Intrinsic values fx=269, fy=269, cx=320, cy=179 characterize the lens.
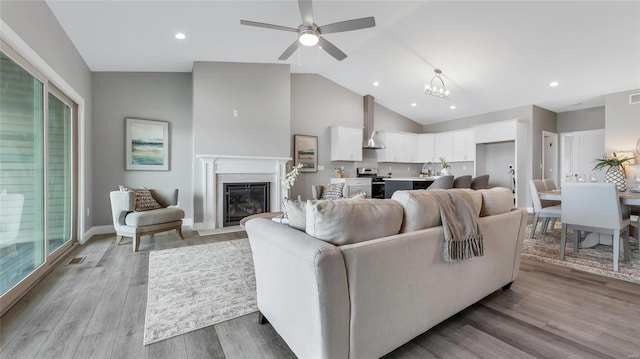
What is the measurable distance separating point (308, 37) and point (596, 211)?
3.61 meters

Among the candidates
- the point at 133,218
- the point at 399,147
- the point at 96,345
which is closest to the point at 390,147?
the point at 399,147

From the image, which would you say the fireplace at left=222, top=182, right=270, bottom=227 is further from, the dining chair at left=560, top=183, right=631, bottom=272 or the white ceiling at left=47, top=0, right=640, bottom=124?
the dining chair at left=560, top=183, right=631, bottom=272

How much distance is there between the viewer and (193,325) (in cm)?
178

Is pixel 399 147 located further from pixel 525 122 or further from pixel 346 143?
pixel 525 122

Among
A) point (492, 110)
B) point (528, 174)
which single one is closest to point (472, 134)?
point (492, 110)

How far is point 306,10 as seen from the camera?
272 centimetres

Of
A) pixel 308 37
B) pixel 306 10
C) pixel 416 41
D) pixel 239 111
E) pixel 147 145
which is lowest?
pixel 147 145

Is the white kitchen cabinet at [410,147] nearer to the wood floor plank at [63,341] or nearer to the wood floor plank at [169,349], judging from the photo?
the wood floor plank at [169,349]

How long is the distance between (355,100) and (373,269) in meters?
6.29

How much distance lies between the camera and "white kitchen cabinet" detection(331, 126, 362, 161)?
646 centimetres

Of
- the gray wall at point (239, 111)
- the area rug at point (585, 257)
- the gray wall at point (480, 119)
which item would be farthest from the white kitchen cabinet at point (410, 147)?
the area rug at point (585, 257)

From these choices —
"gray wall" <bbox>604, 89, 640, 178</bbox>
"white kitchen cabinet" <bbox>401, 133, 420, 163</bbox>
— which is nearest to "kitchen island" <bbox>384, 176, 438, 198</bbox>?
"white kitchen cabinet" <bbox>401, 133, 420, 163</bbox>

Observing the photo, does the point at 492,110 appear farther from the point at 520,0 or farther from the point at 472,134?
the point at 520,0

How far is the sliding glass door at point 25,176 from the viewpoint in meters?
2.09
